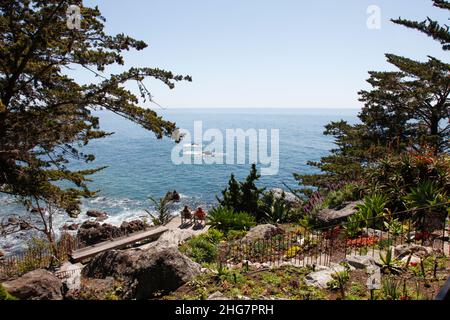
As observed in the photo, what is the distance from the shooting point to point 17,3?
33.1 ft

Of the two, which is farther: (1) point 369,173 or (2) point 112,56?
(1) point 369,173

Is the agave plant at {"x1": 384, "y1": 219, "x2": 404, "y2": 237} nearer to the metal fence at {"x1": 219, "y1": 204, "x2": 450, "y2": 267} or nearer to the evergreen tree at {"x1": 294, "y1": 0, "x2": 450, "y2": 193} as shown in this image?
the metal fence at {"x1": 219, "y1": 204, "x2": 450, "y2": 267}

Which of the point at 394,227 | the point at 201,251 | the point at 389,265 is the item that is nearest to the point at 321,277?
the point at 389,265

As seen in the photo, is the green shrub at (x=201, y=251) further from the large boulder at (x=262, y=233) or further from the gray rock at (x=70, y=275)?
the gray rock at (x=70, y=275)

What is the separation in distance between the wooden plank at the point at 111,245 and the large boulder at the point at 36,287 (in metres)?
6.63

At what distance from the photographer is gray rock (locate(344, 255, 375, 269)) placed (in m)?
7.43

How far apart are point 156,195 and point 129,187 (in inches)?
247

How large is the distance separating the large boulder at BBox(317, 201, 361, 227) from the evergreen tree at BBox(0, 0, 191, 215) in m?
6.57

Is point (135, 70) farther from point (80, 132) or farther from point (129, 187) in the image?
point (129, 187)

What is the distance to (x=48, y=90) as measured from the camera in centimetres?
Result: 1196
